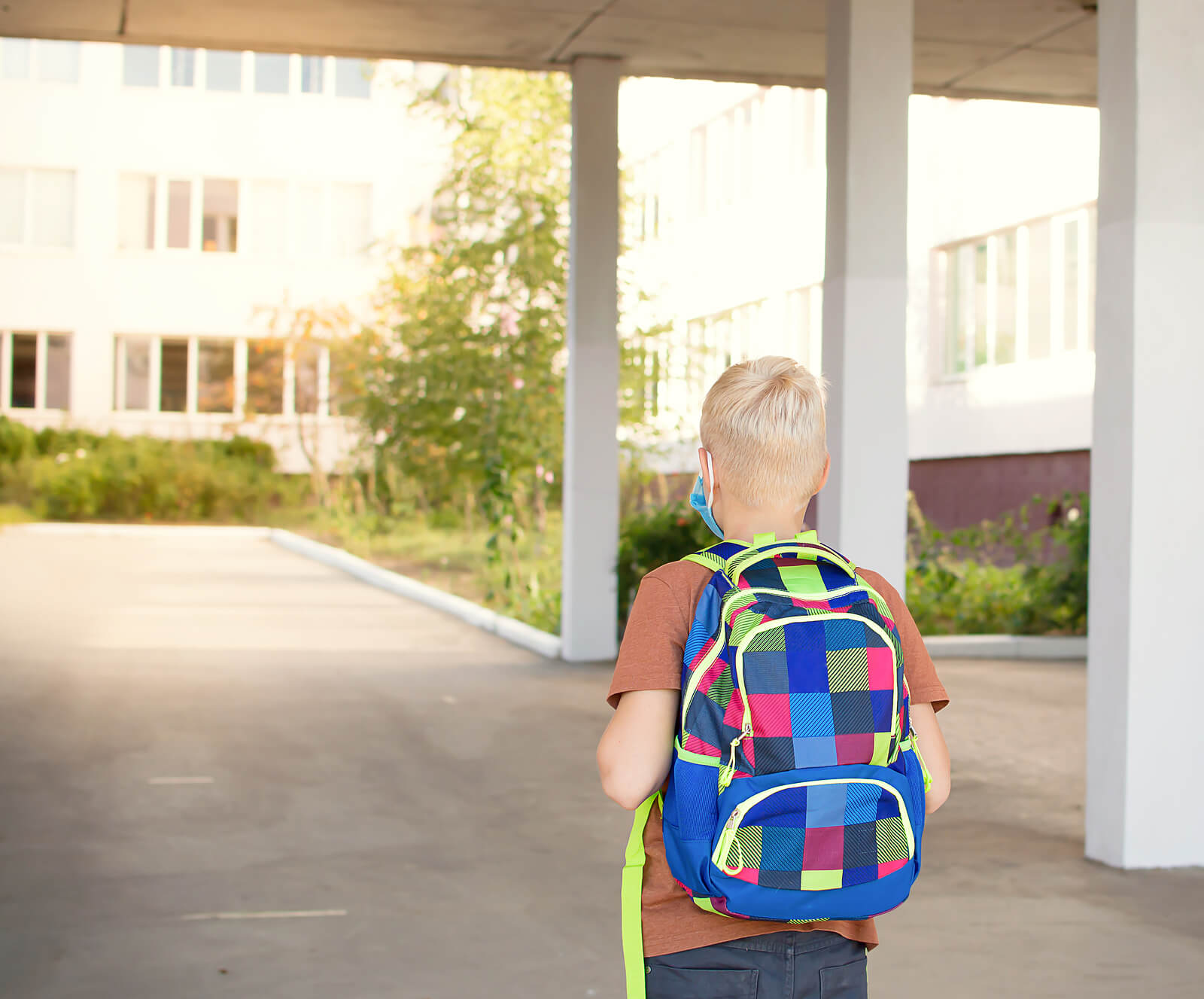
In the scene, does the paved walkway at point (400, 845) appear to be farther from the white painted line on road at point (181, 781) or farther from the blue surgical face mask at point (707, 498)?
the blue surgical face mask at point (707, 498)

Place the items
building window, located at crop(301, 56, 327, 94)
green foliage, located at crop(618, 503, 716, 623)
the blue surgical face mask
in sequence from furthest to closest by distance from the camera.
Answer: building window, located at crop(301, 56, 327, 94), green foliage, located at crop(618, 503, 716, 623), the blue surgical face mask

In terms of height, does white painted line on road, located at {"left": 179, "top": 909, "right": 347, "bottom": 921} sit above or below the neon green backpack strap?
below

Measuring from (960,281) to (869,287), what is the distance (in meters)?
13.4

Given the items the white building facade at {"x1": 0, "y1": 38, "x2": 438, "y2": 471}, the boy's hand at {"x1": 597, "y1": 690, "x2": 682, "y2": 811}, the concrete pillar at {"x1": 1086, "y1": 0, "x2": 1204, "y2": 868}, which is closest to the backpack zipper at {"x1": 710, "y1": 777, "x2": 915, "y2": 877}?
the boy's hand at {"x1": 597, "y1": 690, "x2": 682, "y2": 811}

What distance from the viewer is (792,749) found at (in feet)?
6.25

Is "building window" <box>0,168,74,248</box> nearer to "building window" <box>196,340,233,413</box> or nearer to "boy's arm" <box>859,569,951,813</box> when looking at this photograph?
"building window" <box>196,340,233,413</box>

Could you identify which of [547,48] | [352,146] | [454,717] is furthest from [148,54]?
[454,717]

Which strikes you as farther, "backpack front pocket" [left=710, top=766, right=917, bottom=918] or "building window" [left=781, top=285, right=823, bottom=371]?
"building window" [left=781, top=285, right=823, bottom=371]

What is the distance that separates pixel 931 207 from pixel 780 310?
15.0ft

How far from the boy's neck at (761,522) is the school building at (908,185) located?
12.5 ft

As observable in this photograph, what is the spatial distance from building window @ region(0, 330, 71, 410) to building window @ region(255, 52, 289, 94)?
7607 millimetres

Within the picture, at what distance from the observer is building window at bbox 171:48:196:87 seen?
3422 centimetres

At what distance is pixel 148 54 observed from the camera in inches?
1348

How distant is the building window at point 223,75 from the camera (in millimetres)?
34562
